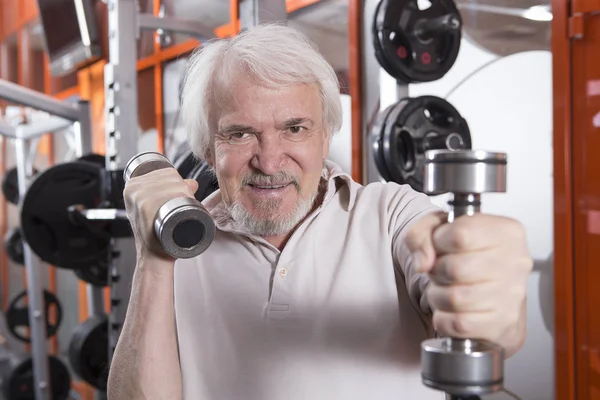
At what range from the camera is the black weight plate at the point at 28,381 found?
3.56 meters

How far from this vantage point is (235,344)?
1.19m

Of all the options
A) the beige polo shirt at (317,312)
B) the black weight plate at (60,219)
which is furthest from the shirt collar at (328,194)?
the black weight plate at (60,219)

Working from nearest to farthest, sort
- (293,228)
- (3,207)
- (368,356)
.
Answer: (368,356), (293,228), (3,207)

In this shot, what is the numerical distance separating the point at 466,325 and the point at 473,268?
54 mm

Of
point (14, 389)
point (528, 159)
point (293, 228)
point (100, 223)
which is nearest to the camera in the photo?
point (293, 228)

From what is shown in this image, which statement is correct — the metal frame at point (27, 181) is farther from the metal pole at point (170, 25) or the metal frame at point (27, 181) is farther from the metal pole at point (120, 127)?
the metal pole at point (120, 127)

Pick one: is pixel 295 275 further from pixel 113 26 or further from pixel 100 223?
pixel 100 223

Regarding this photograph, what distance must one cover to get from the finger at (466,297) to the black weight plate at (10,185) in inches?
166

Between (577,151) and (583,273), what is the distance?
358 millimetres

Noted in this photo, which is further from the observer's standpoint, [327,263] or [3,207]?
[3,207]

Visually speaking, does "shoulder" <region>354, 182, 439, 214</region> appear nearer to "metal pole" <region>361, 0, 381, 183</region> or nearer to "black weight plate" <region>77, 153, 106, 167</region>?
"metal pole" <region>361, 0, 381, 183</region>

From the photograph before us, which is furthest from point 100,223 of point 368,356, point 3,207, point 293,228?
point 3,207

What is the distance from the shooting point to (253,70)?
113cm

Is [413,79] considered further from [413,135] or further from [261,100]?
[261,100]
